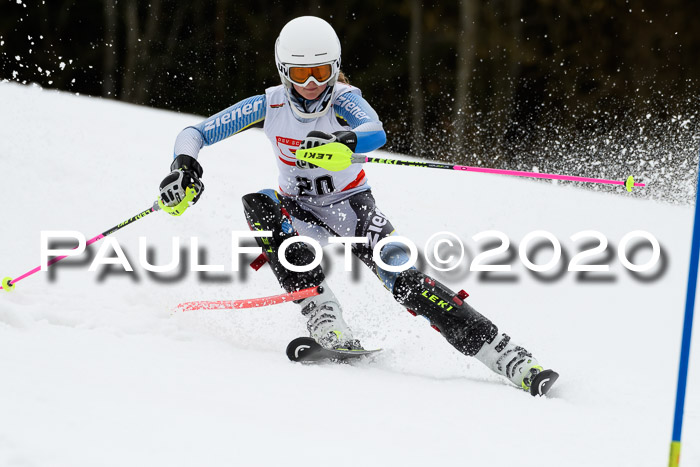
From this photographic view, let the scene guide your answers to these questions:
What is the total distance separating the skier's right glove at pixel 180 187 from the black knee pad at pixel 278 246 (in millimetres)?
281

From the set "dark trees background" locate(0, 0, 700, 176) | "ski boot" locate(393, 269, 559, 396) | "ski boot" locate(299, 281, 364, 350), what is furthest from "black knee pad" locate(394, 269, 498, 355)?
"dark trees background" locate(0, 0, 700, 176)

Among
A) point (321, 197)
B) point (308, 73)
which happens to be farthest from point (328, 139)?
point (321, 197)

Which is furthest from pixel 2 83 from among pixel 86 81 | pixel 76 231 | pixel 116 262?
pixel 86 81

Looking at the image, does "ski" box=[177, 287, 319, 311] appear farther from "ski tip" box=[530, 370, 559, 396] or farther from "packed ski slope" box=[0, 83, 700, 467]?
"ski tip" box=[530, 370, 559, 396]

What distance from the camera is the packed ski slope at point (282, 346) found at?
2117 millimetres

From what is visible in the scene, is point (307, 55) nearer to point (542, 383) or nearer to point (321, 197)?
point (321, 197)

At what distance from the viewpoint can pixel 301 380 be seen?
2738 mm

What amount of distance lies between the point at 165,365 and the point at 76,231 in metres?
2.19

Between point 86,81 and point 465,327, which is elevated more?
point 86,81

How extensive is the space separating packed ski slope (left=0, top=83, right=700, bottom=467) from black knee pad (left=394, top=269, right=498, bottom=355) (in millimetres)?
169

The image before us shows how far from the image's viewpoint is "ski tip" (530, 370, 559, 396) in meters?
2.87

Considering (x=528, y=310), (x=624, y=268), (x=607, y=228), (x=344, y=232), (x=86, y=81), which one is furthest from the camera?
(x=86, y=81)

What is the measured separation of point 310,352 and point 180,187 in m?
0.85

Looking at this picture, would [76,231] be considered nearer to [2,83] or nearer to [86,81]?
[2,83]
